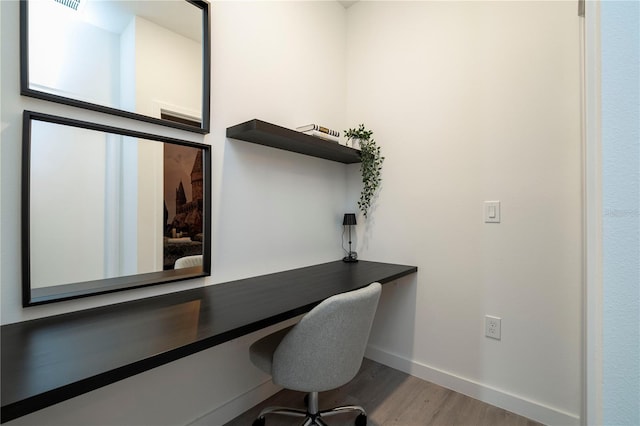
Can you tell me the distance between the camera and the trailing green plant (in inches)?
87.0

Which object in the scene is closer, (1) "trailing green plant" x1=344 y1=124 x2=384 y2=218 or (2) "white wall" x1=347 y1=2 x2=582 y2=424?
(2) "white wall" x1=347 y1=2 x2=582 y2=424

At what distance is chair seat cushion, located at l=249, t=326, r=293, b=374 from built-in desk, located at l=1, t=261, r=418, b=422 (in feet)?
0.83

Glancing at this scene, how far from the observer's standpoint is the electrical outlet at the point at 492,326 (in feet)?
5.57

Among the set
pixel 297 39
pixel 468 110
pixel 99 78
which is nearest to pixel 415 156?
pixel 468 110

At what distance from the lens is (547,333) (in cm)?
155

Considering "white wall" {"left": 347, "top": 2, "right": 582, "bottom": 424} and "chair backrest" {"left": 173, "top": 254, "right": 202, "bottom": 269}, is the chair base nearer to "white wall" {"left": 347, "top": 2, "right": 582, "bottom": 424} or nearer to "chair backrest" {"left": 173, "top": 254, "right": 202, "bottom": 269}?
"white wall" {"left": 347, "top": 2, "right": 582, "bottom": 424}

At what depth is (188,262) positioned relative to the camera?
141 centimetres

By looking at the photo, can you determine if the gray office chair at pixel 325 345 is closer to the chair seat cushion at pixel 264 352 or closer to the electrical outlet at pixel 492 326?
the chair seat cushion at pixel 264 352

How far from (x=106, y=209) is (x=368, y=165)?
1.66m

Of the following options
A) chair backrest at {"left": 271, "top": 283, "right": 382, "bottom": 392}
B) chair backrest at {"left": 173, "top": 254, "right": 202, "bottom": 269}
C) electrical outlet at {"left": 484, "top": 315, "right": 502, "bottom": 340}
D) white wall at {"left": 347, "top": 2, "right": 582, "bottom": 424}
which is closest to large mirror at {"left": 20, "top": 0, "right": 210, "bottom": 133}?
chair backrest at {"left": 173, "top": 254, "right": 202, "bottom": 269}

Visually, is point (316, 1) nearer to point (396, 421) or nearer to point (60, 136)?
point (60, 136)

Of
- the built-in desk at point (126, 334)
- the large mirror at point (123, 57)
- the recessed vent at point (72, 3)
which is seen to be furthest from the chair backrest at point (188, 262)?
the recessed vent at point (72, 3)

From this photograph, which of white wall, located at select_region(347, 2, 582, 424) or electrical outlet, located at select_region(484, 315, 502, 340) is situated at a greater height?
white wall, located at select_region(347, 2, 582, 424)

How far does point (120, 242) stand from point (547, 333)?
7.07ft
